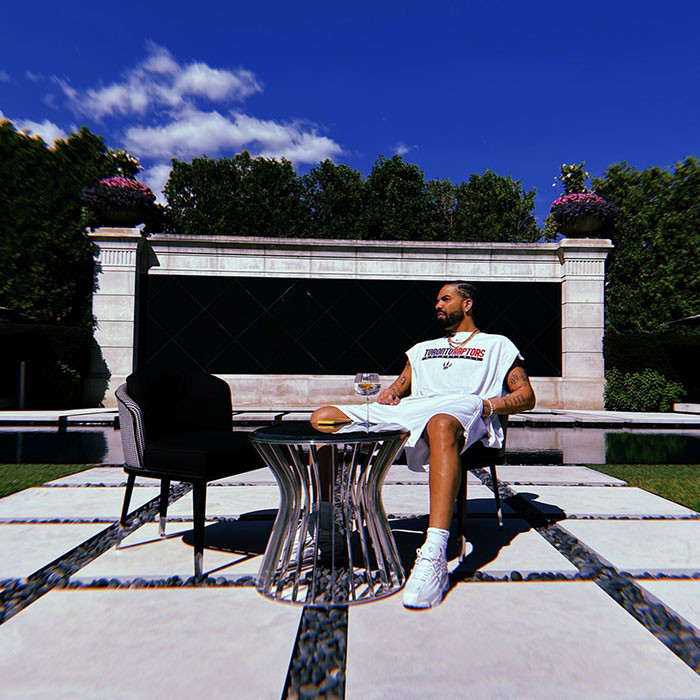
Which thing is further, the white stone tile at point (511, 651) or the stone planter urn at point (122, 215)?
the stone planter urn at point (122, 215)

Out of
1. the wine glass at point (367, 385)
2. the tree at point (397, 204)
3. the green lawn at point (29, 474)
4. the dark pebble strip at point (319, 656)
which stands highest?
the tree at point (397, 204)

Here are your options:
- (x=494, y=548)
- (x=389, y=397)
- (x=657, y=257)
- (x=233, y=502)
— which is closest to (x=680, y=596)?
(x=494, y=548)

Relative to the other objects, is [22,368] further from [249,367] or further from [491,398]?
[491,398]

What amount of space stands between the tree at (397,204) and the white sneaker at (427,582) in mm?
28725

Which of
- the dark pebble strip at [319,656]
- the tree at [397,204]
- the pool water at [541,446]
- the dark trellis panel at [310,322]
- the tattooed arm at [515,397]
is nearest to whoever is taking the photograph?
the dark pebble strip at [319,656]

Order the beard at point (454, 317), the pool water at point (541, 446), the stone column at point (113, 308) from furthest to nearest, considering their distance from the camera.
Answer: the stone column at point (113, 308) < the pool water at point (541, 446) < the beard at point (454, 317)

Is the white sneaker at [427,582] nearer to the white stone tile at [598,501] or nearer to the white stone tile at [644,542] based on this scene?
the white stone tile at [644,542]

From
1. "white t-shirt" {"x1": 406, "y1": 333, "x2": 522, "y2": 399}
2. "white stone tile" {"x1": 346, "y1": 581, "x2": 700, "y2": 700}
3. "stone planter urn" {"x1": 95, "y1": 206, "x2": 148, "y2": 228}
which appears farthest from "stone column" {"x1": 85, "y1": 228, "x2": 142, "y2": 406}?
"white stone tile" {"x1": 346, "y1": 581, "x2": 700, "y2": 700}

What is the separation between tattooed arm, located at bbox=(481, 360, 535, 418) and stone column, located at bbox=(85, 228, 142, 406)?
30.3 ft

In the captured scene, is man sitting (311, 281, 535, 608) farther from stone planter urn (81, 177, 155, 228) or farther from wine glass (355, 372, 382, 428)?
stone planter urn (81, 177, 155, 228)

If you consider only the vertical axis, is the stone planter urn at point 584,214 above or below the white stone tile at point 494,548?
above

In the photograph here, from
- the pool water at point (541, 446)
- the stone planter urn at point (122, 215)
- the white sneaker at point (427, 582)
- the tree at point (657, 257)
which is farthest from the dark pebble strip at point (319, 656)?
the tree at point (657, 257)

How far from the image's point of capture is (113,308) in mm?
10312

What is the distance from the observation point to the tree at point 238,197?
30859 millimetres
